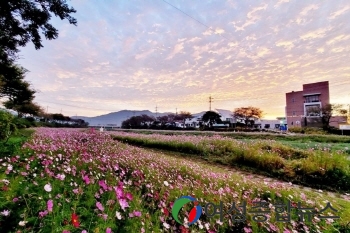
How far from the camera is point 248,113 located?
54062mm

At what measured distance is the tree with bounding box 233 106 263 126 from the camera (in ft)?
175

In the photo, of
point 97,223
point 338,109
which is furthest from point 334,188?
point 338,109

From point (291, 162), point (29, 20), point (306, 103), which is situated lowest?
point (291, 162)

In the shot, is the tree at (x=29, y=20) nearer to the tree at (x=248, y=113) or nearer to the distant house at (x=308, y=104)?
the distant house at (x=308, y=104)

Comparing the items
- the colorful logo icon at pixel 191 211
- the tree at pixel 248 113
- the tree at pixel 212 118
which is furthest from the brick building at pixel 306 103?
the colorful logo icon at pixel 191 211

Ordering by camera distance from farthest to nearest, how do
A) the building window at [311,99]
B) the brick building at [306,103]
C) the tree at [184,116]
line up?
the tree at [184,116] < the building window at [311,99] < the brick building at [306,103]

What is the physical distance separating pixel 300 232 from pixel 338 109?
148 ft

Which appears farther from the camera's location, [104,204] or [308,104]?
[308,104]

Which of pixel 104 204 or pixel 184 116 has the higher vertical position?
pixel 184 116

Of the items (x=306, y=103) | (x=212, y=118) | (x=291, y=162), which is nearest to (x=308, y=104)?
(x=306, y=103)

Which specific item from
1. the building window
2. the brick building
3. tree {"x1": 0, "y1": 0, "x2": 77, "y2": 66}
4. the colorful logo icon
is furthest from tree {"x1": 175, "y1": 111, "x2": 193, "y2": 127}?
the colorful logo icon

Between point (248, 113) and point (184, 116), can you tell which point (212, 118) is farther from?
point (184, 116)

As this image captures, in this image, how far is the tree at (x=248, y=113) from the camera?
2095 inches

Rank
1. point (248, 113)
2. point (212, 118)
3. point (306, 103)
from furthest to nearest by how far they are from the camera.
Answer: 1. point (212, 118)
2. point (248, 113)
3. point (306, 103)
